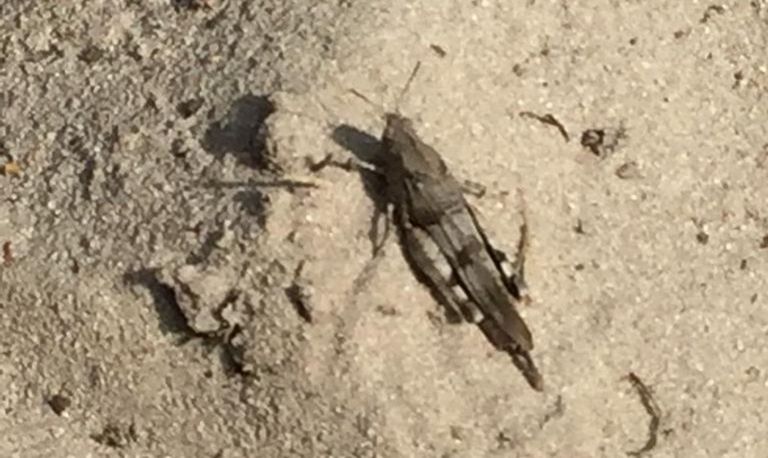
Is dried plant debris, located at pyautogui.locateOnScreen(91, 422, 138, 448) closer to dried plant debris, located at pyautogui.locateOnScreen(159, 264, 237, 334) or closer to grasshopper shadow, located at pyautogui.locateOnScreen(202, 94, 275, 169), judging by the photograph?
dried plant debris, located at pyautogui.locateOnScreen(159, 264, 237, 334)

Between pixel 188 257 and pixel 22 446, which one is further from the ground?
pixel 188 257

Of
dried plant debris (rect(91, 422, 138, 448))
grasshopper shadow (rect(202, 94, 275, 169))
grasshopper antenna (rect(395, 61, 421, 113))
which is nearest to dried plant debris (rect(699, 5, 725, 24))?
grasshopper antenna (rect(395, 61, 421, 113))

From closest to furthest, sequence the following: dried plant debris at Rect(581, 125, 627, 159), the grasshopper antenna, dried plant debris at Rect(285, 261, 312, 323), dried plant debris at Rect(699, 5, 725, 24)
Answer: dried plant debris at Rect(285, 261, 312, 323) < the grasshopper antenna < dried plant debris at Rect(581, 125, 627, 159) < dried plant debris at Rect(699, 5, 725, 24)

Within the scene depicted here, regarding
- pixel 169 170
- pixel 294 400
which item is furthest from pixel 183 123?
pixel 294 400

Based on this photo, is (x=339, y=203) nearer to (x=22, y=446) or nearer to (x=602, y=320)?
(x=602, y=320)

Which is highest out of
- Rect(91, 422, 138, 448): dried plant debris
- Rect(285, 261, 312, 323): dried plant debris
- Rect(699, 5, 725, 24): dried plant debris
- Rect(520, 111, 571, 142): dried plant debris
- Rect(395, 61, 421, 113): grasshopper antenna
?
Rect(699, 5, 725, 24): dried plant debris

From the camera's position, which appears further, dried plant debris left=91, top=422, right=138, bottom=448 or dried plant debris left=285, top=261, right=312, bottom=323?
dried plant debris left=91, top=422, right=138, bottom=448

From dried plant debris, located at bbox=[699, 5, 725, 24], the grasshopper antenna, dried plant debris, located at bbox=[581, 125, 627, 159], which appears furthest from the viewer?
dried plant debris, located at bbox=[699, 5, 725, 24]
